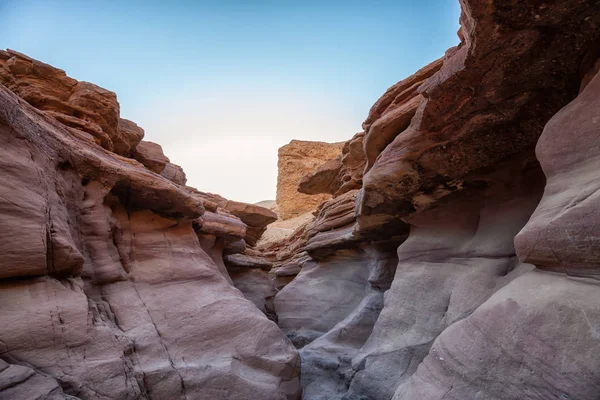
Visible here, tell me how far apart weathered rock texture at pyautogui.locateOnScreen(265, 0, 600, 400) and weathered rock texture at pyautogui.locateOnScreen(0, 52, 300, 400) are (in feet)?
7.88

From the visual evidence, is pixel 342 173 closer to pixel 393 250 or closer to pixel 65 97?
pixel 393 250

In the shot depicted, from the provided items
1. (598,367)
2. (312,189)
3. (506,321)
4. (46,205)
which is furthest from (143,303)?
(312,189)

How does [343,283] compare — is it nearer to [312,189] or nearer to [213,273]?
[213,273]

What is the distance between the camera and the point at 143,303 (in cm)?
542

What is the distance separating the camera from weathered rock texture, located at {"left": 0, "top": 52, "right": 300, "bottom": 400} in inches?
143

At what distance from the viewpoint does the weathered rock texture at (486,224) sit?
274 cm

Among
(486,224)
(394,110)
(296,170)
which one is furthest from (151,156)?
(296,170)

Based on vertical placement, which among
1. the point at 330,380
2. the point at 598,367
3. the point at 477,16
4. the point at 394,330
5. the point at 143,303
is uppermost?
the point at 477,16

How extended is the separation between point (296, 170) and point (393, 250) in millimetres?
21942

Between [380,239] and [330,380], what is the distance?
12.3 feet

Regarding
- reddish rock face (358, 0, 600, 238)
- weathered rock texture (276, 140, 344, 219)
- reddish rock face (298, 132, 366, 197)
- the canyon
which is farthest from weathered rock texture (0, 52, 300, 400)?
weathered rock texture (276, 140, 344, 219)

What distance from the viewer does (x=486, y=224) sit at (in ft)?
17.9

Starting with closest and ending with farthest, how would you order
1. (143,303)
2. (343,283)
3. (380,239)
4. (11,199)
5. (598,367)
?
(598,367), (11,199), (143,303), (380,239), (343,283)

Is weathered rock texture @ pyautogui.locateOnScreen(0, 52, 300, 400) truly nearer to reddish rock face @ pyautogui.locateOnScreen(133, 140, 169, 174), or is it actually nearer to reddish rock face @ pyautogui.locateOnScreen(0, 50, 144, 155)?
reddish rock face @ pyautogui.locateOnScreen(0, 50, 144, 155)
